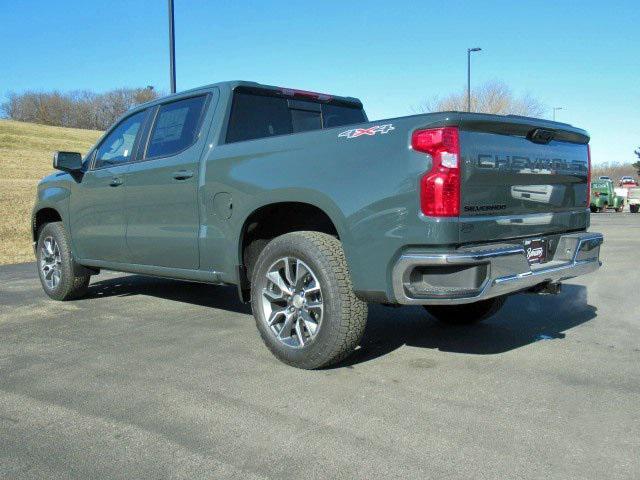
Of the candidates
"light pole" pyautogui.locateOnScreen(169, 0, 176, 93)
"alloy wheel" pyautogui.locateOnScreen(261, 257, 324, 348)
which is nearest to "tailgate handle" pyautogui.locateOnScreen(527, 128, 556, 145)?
"alloy wheel" pyautogui.locateOnScreen(261, 257, 324, 348)

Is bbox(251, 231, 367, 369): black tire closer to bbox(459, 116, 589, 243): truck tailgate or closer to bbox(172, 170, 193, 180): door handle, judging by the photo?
bbox(459, 116, 589, 243): truck tailgate

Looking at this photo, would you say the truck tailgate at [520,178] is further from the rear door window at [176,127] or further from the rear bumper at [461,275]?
the rear door window at [176,127]

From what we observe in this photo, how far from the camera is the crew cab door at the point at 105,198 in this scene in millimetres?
5496

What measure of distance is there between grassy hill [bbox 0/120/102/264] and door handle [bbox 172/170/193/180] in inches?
285

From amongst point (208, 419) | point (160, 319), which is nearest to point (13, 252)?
point (160, 319)

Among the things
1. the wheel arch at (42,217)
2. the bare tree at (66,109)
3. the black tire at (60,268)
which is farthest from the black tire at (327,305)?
the bare tree at (66,109)

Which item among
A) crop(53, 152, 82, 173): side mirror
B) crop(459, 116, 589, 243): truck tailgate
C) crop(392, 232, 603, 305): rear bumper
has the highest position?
crop(53, 152, 82, 173): side mirror

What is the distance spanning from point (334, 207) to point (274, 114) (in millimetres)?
1686

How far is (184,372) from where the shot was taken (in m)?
3.96

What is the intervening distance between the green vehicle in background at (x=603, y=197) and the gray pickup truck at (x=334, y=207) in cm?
2753

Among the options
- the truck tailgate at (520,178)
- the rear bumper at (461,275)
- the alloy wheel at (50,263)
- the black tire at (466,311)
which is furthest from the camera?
the alloy wheel at (50,263)

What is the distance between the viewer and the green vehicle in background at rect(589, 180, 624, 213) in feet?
98.2

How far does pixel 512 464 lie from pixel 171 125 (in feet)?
12.3

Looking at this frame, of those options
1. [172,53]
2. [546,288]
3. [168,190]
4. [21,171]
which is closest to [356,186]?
[546,288]
